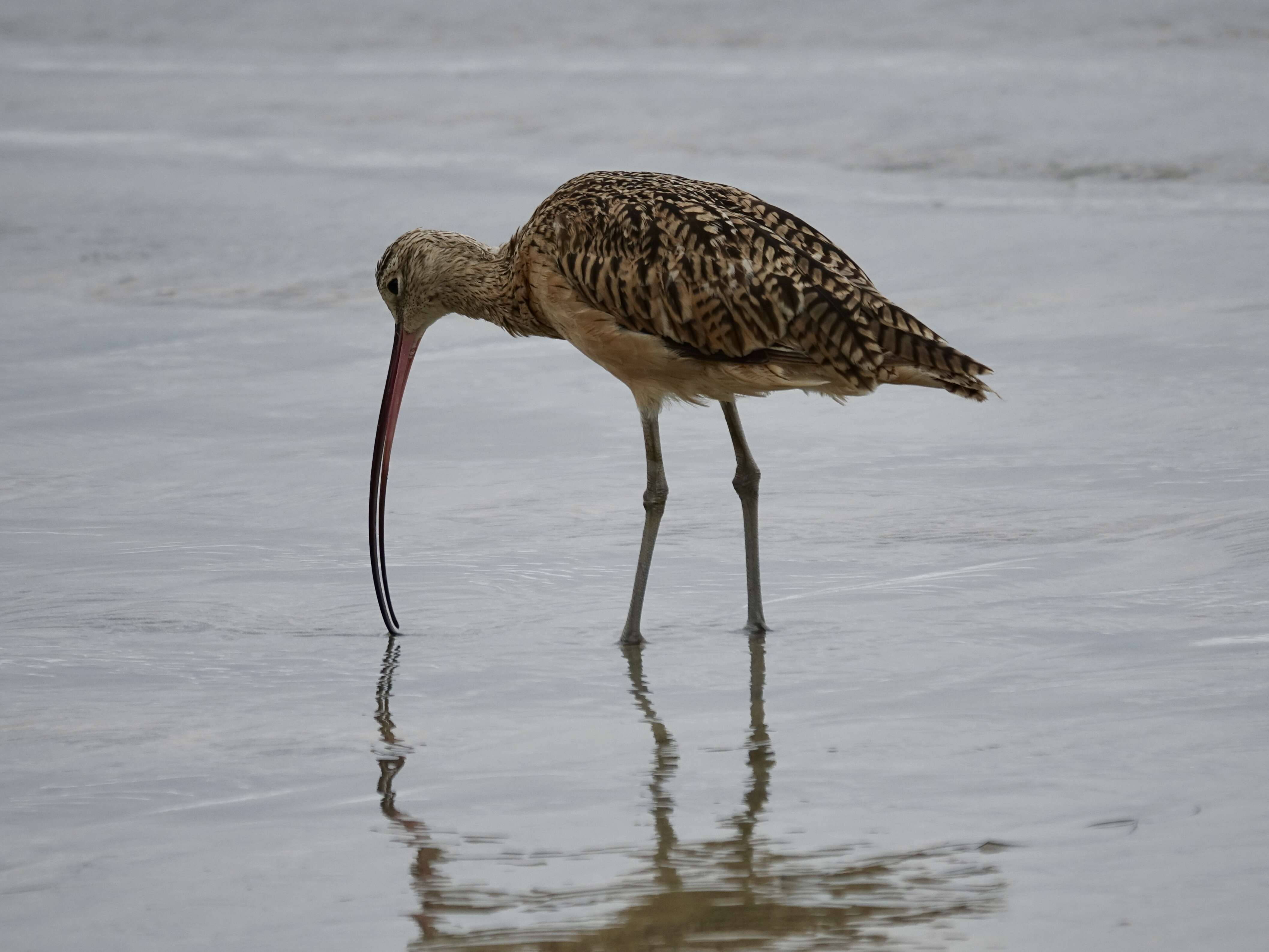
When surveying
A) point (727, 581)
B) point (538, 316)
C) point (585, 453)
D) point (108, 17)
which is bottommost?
point (727, 581)

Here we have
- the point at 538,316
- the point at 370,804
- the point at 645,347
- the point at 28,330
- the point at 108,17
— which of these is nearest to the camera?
the point at 370,804

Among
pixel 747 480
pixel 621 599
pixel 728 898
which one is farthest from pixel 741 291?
pixel 728 898

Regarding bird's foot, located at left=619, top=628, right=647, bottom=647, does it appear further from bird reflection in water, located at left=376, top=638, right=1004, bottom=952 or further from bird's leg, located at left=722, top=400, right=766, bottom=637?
bird reflection in water, located at left=376, top=638, right=1004, bottom=952

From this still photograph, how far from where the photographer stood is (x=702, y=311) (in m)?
5.39

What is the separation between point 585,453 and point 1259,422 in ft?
8.97

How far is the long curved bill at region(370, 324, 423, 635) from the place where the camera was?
213 inches

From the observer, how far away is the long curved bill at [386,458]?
5402mm

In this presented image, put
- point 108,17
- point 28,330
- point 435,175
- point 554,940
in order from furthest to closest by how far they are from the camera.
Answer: point 108,17 → point 435,175 → point 28,330 → point 554,940

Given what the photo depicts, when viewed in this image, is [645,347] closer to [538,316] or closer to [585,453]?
[538,316]

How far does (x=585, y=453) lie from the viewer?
7340mm

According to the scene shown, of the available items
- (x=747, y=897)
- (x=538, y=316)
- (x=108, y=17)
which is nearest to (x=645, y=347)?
(x=538, y=316)

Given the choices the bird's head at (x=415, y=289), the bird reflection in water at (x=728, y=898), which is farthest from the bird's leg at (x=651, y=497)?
the bird reflection in water at (x=728, y=898)

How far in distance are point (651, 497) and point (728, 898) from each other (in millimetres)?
2487

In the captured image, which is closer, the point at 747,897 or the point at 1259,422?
the point at 747,897
